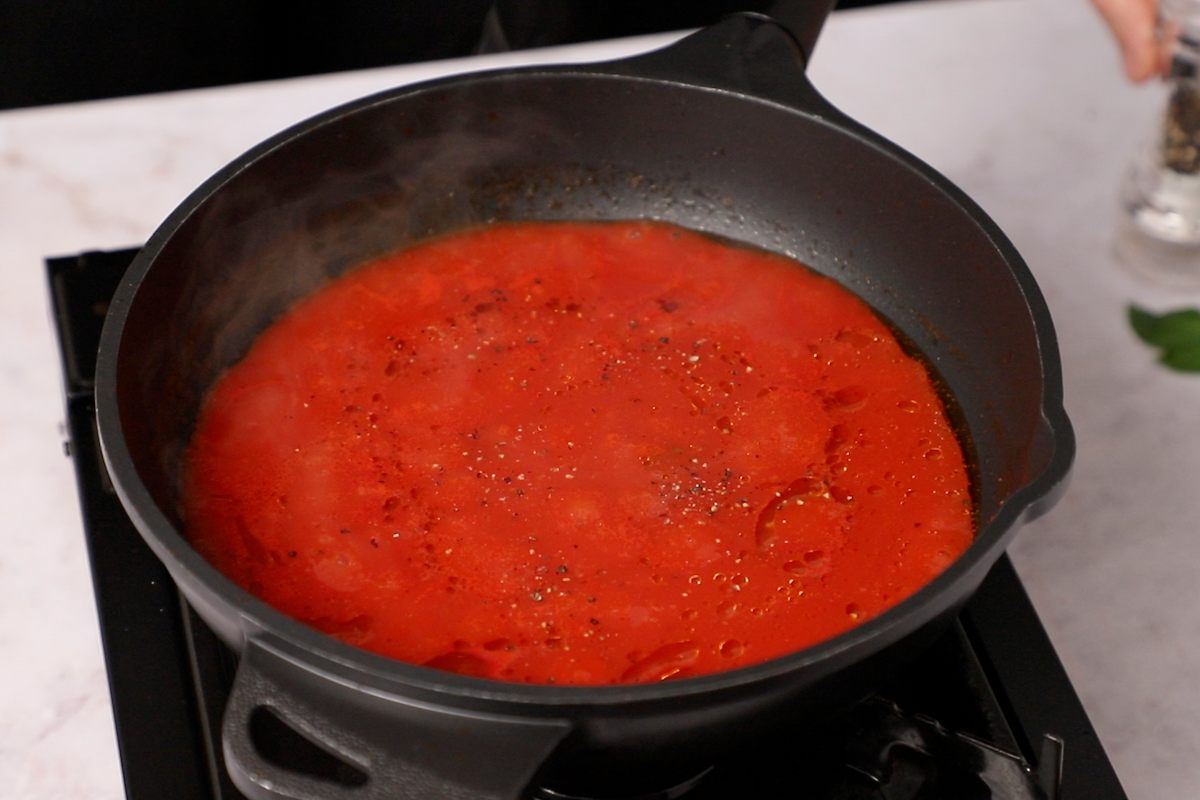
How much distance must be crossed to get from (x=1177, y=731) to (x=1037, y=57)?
0.89 meters

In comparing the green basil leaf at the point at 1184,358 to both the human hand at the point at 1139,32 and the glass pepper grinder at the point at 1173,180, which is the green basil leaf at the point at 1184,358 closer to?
the glass pepper grinder at the point at 1173,180

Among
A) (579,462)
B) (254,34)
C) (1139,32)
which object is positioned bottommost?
(254,34)

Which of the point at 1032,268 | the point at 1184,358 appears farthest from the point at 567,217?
the point at 1184,358

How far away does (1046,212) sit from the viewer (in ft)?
5.01

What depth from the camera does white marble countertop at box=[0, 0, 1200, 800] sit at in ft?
3.69

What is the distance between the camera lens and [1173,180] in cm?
143

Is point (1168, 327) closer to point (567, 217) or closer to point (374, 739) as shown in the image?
point (567, 217)

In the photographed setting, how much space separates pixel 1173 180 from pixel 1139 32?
0.51 ft

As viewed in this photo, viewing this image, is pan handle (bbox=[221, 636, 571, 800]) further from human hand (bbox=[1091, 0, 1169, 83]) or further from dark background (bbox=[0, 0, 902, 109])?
dark background (bbox=[0, 0, 902, 109])

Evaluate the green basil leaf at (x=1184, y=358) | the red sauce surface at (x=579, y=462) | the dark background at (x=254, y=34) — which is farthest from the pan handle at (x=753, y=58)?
the dark background at (x=254, y=34)

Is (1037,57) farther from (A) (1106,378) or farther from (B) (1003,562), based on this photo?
(B) (1003,562)

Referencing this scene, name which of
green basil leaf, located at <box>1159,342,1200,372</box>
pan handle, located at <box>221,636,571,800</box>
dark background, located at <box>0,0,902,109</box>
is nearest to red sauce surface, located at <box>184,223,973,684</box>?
pan handle, located at <box>221,636,571,800</box>

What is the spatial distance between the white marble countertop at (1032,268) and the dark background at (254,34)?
206 millimetres

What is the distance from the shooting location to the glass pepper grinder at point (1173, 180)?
1.35 metres
